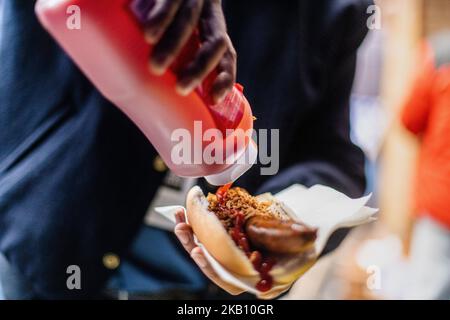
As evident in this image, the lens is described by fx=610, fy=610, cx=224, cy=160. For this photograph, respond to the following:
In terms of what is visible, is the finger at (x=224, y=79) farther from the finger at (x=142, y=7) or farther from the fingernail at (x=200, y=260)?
the fingernail at (x=200, y=260)

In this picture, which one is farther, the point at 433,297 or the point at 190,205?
the point at 433,297

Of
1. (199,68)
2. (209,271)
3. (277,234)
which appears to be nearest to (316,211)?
(277,234)

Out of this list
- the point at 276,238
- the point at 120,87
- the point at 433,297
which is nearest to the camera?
the point at 120,87

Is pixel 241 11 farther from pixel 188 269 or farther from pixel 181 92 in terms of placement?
pixel 188 269

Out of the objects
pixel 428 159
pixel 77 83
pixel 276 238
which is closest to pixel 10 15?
pixel 77 83

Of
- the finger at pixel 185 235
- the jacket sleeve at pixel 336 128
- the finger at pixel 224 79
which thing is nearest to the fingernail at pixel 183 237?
the finger at pixel 185 235

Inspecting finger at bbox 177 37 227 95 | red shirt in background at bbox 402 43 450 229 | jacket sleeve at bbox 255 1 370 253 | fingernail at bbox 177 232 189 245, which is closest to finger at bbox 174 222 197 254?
fingernail at bbox 177 232 189 245

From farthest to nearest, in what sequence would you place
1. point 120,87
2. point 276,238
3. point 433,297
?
point 433,297
point 276,238
point 120,87
